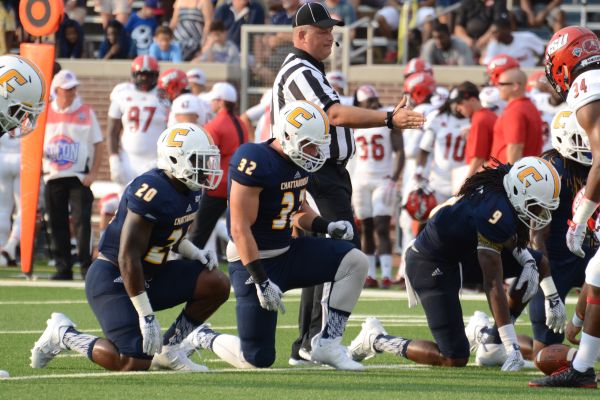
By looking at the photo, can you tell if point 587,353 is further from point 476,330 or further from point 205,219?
point 205,219

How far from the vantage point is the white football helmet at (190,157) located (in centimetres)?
730

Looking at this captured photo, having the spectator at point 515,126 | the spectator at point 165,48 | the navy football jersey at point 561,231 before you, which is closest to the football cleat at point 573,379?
the navy football jersey at point 561,231

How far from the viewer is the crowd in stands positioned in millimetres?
17016

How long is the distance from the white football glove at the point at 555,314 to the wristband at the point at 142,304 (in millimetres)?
2278

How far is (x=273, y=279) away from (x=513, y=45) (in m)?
10.1

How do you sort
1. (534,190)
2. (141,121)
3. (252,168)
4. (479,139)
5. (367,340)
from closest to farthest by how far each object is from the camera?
(252,168), (534,190), (367,340), (479,139), (141,121)

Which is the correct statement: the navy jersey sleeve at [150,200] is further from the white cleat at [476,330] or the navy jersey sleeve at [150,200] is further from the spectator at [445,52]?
the spectator at [445,52]

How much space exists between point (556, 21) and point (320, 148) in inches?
455

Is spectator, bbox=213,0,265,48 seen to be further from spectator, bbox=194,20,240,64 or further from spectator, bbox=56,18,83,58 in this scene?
spectator, bbox=56,18,83,58

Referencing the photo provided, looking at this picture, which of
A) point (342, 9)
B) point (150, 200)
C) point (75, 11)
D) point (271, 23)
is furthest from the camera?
point (75, 11)

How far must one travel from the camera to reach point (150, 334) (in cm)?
701

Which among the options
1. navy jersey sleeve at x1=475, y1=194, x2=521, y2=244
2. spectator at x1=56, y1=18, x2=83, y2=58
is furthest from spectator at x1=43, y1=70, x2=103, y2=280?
navy jersey sleeve at x1=475, y1=194, x2=521, y2=244

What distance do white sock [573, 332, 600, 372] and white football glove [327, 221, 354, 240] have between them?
160 cm

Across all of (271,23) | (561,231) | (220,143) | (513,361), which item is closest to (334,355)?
(513,361)
